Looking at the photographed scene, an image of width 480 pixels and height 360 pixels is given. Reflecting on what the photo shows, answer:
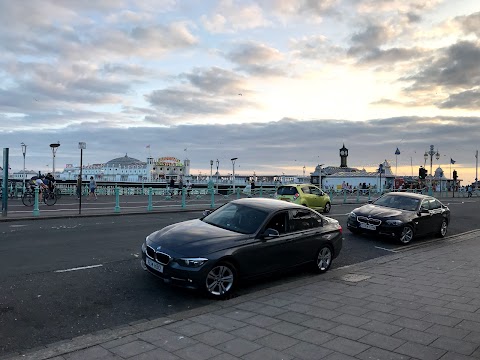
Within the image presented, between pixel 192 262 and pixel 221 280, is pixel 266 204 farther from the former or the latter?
pixel 192 262

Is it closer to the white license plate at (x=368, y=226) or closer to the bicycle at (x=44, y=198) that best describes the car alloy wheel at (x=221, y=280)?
the white license plate at (x=368, y=226)

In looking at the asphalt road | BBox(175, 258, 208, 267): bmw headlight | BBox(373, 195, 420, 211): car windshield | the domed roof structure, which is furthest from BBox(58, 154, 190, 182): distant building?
BBox(175, 258, 208, 267): bmw headlight

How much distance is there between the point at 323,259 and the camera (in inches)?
326

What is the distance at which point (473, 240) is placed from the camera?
43.8 feet

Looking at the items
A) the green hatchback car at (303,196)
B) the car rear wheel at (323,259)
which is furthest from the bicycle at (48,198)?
the car rear wheel at (323,259)

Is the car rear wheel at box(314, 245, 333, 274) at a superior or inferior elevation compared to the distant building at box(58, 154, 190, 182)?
inferior

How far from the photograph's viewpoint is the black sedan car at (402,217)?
1239cm

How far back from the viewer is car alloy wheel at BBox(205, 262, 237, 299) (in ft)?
20.3

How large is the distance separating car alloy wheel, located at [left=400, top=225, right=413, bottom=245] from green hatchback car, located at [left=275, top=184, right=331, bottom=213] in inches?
335

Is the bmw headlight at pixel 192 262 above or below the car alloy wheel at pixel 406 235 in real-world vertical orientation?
above

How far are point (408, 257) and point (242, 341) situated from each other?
6.79m

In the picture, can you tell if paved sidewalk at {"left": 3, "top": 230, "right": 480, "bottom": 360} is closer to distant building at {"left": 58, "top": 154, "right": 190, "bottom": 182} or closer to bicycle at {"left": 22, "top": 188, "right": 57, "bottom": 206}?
bicycle at {"left": 22, "top": 188, "right": 57, "bottom": 206}

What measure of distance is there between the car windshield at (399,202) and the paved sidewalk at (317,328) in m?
6.25

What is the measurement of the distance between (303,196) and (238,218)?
14.2 m
